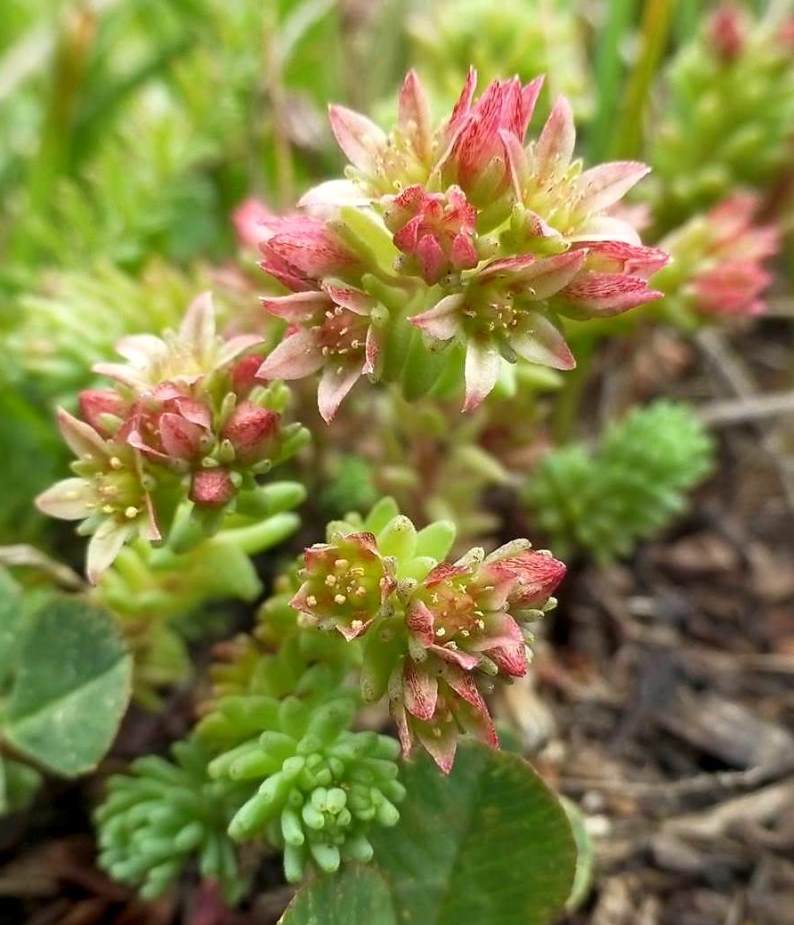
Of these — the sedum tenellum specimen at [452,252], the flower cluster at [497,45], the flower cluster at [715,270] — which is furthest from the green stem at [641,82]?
the sedum tenellum specimen at [452,252]

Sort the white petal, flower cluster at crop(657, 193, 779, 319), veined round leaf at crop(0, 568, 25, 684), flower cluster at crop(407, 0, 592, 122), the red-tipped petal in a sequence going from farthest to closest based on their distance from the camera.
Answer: flower cluster at crop(407, 0, 592, 122), flower cluster at crop(657, 193, 779, 319), veined round leaf at crop(0, 568, 25, 684), the white petal, the red-tipped petal

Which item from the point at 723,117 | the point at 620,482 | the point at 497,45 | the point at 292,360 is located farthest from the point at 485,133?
the point at 723,117

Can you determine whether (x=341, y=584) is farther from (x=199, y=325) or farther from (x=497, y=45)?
(x=497, y=45)

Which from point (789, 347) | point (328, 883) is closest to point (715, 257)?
point (789, 347)

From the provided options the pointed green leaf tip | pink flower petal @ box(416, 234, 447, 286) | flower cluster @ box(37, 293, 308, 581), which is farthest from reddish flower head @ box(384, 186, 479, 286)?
the pointed green leaf tip

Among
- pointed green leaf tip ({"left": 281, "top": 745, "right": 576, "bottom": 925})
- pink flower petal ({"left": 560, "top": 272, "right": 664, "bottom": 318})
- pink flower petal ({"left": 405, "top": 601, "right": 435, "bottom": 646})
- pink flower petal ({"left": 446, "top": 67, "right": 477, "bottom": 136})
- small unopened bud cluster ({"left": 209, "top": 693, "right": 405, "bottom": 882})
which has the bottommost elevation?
pointed green leaf tip ({"left": 281, "top": 745, "right": 576, "bottom": 925})

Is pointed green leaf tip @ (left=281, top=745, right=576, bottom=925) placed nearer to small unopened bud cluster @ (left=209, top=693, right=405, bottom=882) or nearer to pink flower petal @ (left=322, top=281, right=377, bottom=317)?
small unopened bud cluster @ (left=209, top=693, right=405, bottom=882)

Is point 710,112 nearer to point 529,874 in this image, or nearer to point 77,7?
point 77,7

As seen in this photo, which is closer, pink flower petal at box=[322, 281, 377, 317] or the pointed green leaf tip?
pink flower petal at box=[322, 281, 377, 317]
